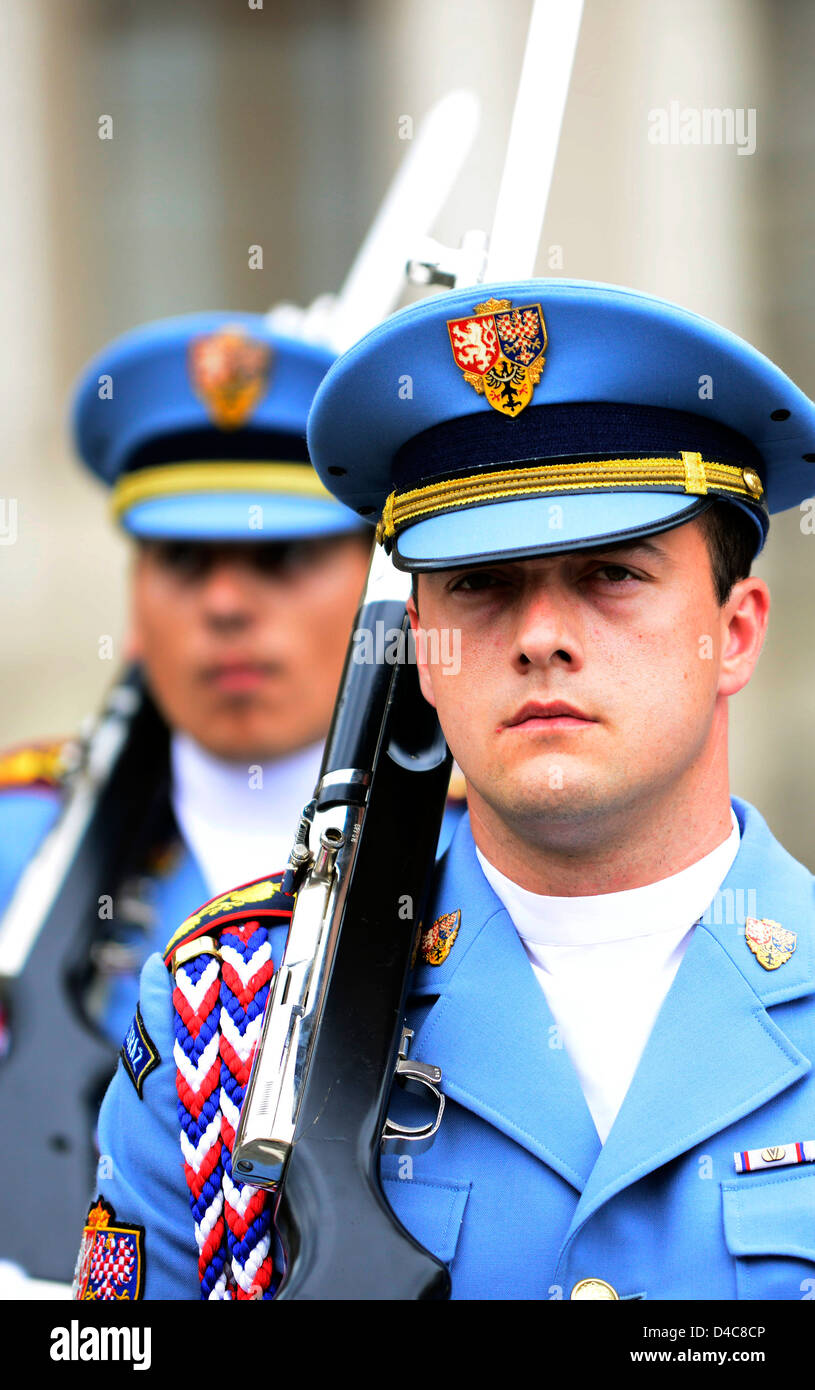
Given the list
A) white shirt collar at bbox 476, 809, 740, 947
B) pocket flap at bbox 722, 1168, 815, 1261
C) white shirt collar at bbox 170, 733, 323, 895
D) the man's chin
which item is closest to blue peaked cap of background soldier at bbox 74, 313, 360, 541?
white shirt collar at bbox 170, 733, 323, 895

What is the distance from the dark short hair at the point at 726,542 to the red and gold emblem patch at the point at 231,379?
2512 millimetres

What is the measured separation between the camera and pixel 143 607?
4.55 metres

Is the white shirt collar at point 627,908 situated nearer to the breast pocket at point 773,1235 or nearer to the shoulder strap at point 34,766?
the breast pocket at point 773,1235

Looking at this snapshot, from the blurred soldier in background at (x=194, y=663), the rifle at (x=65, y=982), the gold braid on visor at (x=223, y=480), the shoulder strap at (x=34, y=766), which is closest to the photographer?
the rifle at (x=65, y=982)

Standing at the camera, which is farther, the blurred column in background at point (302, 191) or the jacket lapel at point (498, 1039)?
the blurred column in background at point (302, 191)

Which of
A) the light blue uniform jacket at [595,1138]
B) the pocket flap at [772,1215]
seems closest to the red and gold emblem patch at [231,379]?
the light blue uniform jacket at [595,1138]

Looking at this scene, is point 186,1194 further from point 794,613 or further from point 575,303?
point 794,613

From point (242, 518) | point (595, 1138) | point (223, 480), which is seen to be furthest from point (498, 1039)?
point (223, 480)

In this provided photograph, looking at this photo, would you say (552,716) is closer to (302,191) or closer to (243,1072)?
(243,1072)

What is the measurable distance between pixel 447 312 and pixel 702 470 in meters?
0.37

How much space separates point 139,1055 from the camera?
7.73 ft

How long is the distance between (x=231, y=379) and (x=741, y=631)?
8.52ft

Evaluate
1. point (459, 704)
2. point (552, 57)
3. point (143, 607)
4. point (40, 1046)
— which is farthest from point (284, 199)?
point (459, 704)

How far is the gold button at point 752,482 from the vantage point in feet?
7.32
